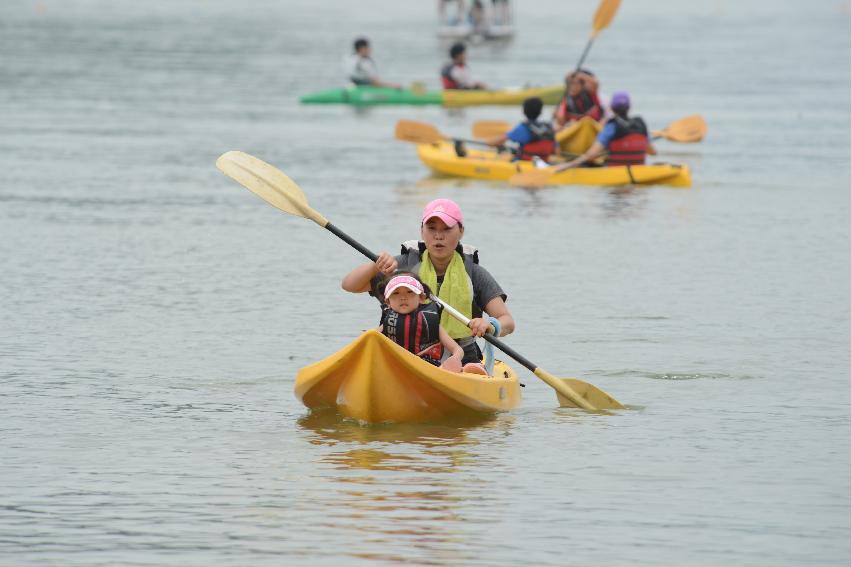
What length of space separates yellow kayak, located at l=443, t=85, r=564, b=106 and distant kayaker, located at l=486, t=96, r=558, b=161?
1089 cm

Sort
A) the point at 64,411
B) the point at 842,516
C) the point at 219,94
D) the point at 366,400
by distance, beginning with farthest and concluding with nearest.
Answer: the point at 219,94
the point at 64,411
the point at 366,400
the point at 842,516

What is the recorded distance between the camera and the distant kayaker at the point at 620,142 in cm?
2019

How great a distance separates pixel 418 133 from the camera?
23547 mm

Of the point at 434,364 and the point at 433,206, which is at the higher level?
the point at 433,206

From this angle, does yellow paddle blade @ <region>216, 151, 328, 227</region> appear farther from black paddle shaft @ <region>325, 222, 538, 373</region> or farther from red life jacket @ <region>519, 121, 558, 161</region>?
red life jacket @ <region>519, 121, 558, 161</region>

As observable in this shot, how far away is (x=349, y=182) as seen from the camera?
2169 centimetres

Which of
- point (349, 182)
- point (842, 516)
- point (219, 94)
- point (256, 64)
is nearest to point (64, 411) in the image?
point (842, 516)

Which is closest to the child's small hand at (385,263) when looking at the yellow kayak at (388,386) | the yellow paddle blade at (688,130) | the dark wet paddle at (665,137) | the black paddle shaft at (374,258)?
the black paddle shaft at (374,258)

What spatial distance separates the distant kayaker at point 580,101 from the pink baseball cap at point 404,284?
13238 millimetres

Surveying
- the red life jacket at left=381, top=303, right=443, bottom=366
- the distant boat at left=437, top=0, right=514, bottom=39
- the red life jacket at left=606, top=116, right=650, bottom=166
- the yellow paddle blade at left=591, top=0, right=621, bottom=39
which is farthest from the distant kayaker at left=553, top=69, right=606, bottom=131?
the distant boat at left=437, top=0, right=514, bottom=39

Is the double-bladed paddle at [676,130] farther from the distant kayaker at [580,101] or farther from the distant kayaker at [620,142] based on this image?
the distant kayaker at [620,142]

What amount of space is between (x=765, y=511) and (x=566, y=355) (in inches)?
160

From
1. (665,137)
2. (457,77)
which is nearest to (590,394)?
(665,137)

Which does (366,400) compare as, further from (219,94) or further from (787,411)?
(219,94)
